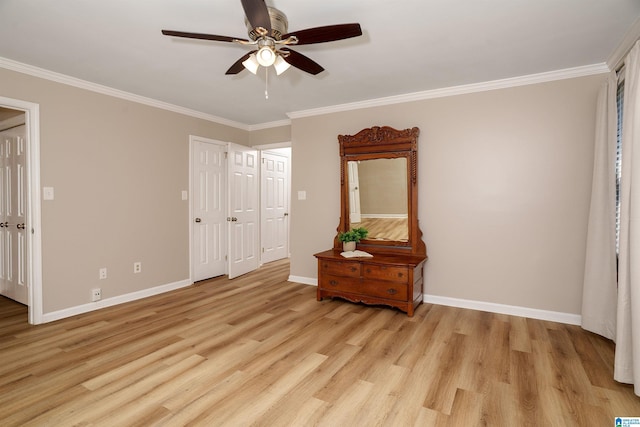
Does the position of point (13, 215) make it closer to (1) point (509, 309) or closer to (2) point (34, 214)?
(2) point (34, 214)

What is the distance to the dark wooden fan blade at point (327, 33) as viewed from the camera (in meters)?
1.84

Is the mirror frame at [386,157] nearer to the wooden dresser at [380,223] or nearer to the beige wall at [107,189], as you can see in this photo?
the wooden dresser at [380,223]

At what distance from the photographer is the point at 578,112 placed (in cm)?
315

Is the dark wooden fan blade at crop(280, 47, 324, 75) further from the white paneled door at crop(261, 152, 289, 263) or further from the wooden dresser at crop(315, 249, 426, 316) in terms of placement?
the white paneled door at crop(261, 152, 289, 263)

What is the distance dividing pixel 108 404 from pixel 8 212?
3423 millimetres

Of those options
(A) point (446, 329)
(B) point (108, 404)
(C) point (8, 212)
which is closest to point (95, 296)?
(C) point (8, 212)

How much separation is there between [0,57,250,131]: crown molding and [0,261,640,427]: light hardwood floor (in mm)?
2445

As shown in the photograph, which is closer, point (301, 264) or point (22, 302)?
point (22, 302)

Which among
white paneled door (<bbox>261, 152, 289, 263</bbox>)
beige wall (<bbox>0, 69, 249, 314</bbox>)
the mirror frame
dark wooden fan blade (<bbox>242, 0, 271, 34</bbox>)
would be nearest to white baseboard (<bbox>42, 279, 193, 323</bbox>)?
beige wall (<bbox>0, 69, 249, 314</bbox>)

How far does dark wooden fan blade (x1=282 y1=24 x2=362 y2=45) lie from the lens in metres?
1.84

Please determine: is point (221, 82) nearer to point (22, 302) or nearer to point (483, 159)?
point (483, 159)

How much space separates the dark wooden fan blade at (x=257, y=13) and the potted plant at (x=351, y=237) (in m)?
2.65

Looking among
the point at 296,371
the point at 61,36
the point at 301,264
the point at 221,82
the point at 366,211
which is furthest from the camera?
the point at 301,264

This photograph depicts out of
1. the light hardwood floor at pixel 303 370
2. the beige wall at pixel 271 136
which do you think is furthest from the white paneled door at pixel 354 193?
the beige wall at pixel 271 136
